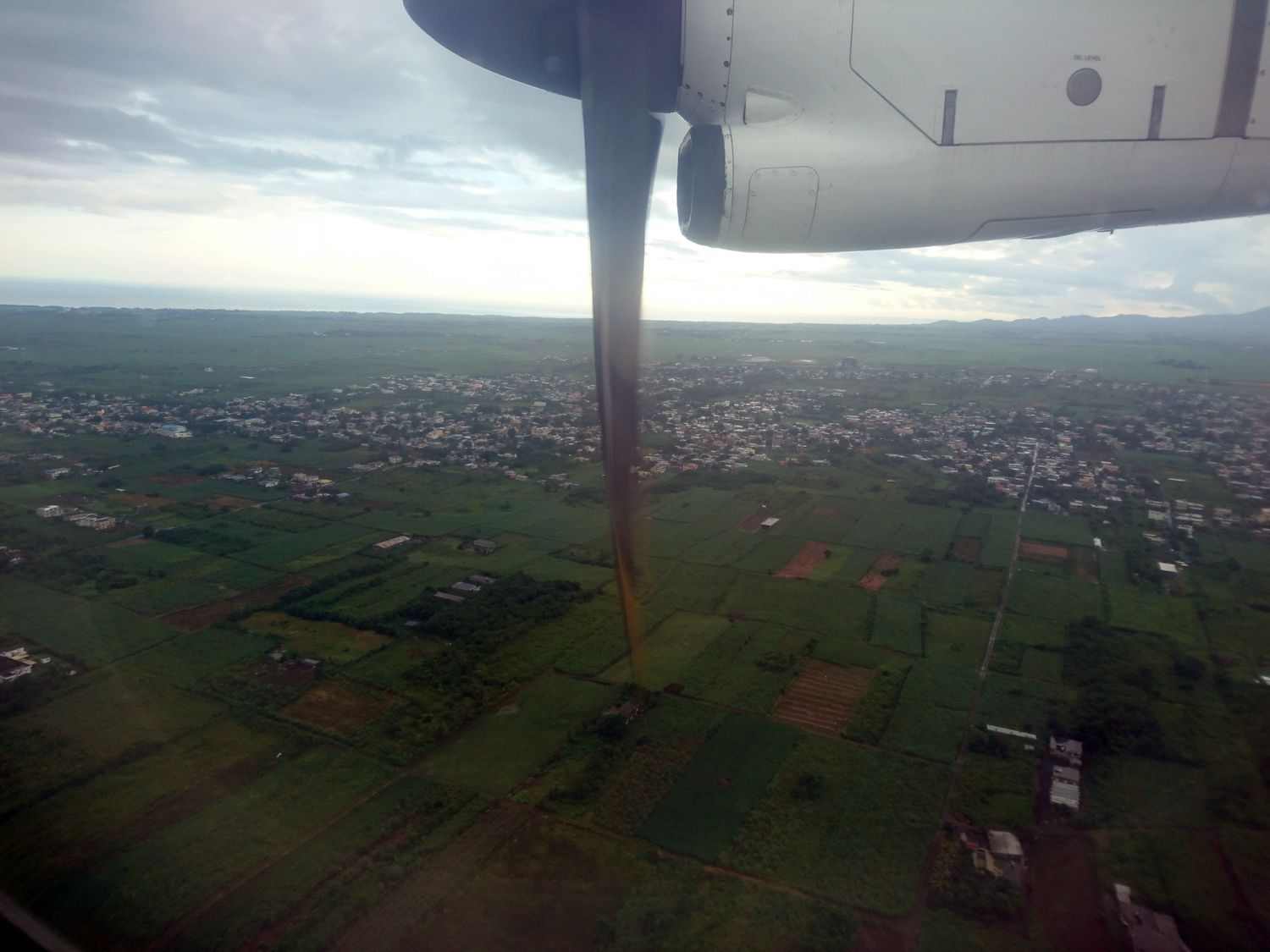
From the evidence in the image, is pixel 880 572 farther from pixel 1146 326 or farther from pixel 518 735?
pixel 1146 326

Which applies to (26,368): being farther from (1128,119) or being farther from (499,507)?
(1128,119)

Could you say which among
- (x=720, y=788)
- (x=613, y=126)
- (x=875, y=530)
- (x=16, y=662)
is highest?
(x=613, y=126)

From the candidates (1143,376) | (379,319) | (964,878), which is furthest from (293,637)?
(379,319)

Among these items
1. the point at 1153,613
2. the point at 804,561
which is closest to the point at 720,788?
the point at 804,561

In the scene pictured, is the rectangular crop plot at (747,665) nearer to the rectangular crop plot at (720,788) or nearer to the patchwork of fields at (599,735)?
the patchwork of fields at (599,735)

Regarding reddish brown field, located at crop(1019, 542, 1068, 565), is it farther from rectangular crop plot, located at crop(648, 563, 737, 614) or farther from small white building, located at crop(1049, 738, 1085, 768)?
small white building, located at crop(1049, 738, 1085, 768)

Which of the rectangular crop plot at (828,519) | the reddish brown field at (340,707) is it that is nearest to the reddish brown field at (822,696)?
the reddish brown field at (340,707)

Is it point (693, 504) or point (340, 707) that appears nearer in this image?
point (340, 707)

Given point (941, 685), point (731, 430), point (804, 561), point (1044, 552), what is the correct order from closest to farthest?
1. point (941, 685)
2. point (804, 561)
3. point (1044, 552)
4. point (731, 430)

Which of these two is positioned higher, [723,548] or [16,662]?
[16,662]
